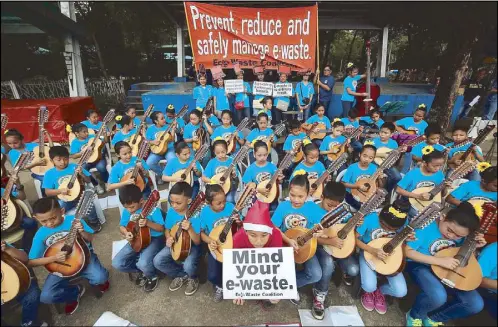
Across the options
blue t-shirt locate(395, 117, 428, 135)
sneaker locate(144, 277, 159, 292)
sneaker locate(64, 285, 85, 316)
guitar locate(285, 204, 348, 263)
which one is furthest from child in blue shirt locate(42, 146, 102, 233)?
blue t-shirt locate(395, 117, 428, 135)

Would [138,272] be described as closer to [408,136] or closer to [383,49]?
[408,136]

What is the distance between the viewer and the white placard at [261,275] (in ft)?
8.84

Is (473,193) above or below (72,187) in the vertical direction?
above

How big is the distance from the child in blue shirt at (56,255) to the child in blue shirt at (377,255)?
3.01 meters

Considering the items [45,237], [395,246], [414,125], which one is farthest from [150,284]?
[414,125]

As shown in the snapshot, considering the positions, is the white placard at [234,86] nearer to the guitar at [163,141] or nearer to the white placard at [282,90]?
the white placard at [282,90]

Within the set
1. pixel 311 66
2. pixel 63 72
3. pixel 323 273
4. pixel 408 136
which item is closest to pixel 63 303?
pixel 323 273

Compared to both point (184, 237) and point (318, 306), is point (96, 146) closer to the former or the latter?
point (184, 237)

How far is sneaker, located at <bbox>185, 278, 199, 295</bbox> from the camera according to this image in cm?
343

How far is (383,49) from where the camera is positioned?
12.8 meters

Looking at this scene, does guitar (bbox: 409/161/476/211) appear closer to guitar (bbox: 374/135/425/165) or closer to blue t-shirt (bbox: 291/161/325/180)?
guitar (bbox: 374/135/425/165)

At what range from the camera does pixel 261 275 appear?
2.71 m

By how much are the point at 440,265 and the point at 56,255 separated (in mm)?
Result: 3827

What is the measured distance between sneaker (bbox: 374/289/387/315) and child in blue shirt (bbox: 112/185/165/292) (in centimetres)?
262
